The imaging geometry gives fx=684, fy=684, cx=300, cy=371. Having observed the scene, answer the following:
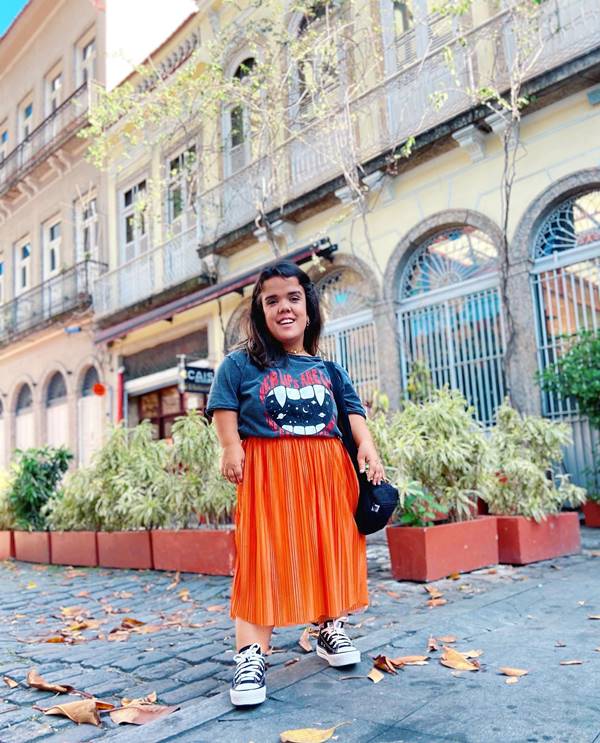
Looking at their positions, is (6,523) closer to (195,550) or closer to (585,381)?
(195,550)

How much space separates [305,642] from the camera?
3266 mm

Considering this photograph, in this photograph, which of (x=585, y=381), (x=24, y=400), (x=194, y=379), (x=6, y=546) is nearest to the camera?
(x=585, y=381)

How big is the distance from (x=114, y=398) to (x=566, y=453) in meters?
11.0

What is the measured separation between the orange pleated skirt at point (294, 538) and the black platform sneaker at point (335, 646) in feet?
0.48

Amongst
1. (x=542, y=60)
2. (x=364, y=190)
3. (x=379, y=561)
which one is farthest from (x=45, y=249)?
(x=379, y=561)

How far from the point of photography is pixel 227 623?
12.8ft

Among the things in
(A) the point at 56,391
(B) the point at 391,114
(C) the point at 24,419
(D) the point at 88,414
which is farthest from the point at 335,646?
(C) the point at 24,419

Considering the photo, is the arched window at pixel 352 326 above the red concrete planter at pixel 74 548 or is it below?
above

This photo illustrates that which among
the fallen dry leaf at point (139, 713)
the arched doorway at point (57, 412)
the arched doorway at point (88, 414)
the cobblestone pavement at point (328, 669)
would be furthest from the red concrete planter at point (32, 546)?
the arched doorway at point (57, 412)

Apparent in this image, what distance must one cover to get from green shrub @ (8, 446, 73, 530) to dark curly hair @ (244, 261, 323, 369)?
609 cm

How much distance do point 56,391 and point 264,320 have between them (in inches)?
664

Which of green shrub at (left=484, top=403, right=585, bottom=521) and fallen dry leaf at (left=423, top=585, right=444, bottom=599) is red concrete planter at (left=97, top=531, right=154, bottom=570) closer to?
fallen dry leaf at (left=423, top=585, right=444, bottom=599)

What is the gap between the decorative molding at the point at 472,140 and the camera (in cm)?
903

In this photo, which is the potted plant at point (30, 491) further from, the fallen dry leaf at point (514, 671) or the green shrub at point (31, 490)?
the fallen dry leaf at point (514, 671)
